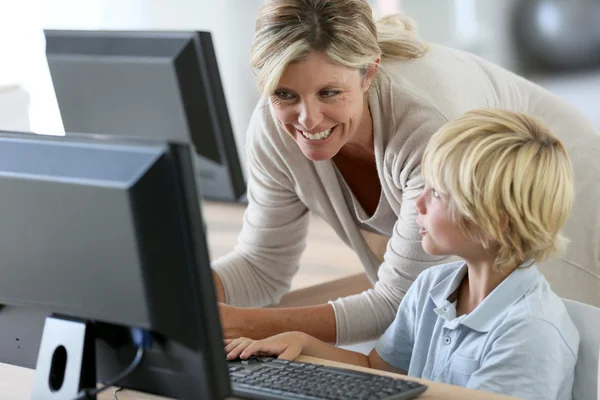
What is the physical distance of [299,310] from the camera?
1662 millimetres

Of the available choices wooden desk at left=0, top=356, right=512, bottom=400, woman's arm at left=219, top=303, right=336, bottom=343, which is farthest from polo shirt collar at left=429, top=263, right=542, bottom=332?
woman's arm at left=219, top=303, right=336, bottom=343

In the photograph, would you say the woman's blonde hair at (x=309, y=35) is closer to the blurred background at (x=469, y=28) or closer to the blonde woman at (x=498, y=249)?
the blonde woman at (x=498, y=249)

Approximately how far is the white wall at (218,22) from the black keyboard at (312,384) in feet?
12.2

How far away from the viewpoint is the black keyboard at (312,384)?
3.85 feet

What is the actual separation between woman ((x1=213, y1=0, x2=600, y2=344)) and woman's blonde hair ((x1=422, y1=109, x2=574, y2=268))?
299 mm

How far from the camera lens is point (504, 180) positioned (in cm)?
133

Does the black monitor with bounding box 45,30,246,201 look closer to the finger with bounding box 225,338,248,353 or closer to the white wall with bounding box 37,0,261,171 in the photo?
the finger with bounding box 225,338,248,353

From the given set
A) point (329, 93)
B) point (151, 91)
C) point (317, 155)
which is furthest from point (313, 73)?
point (151, 91)

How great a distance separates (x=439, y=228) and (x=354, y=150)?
0.55 m

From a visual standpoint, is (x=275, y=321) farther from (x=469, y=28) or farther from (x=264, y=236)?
(x=469, y=28)

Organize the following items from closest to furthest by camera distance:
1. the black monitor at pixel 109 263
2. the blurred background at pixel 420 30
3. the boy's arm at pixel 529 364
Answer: the black monitor at pixel 109 263
the boy's arm at pixel 529 364
the blurred background at pixel 420 30

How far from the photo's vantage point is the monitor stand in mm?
1164

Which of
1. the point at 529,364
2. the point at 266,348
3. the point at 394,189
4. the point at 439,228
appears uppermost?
the point at 394,189

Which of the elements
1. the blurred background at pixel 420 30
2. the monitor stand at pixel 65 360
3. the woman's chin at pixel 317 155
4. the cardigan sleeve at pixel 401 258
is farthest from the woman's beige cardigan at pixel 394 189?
the blurred background at pixel 420 30
